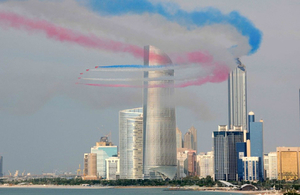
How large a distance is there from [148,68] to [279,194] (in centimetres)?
7957

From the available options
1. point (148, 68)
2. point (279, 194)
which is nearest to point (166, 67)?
point (148, 68)

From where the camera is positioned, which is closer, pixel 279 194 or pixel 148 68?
pixel 148 68

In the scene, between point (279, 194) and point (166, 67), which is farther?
Answer: point (279, 194)

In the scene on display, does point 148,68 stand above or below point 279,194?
above

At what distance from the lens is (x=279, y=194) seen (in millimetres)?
190250

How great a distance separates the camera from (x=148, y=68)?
439ft

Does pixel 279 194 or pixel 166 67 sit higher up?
pixel 166 67

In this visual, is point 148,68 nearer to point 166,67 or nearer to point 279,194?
point 166,67

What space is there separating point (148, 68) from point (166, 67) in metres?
4.96

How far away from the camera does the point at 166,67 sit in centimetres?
13650

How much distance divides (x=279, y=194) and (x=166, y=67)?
75692 millimetres
